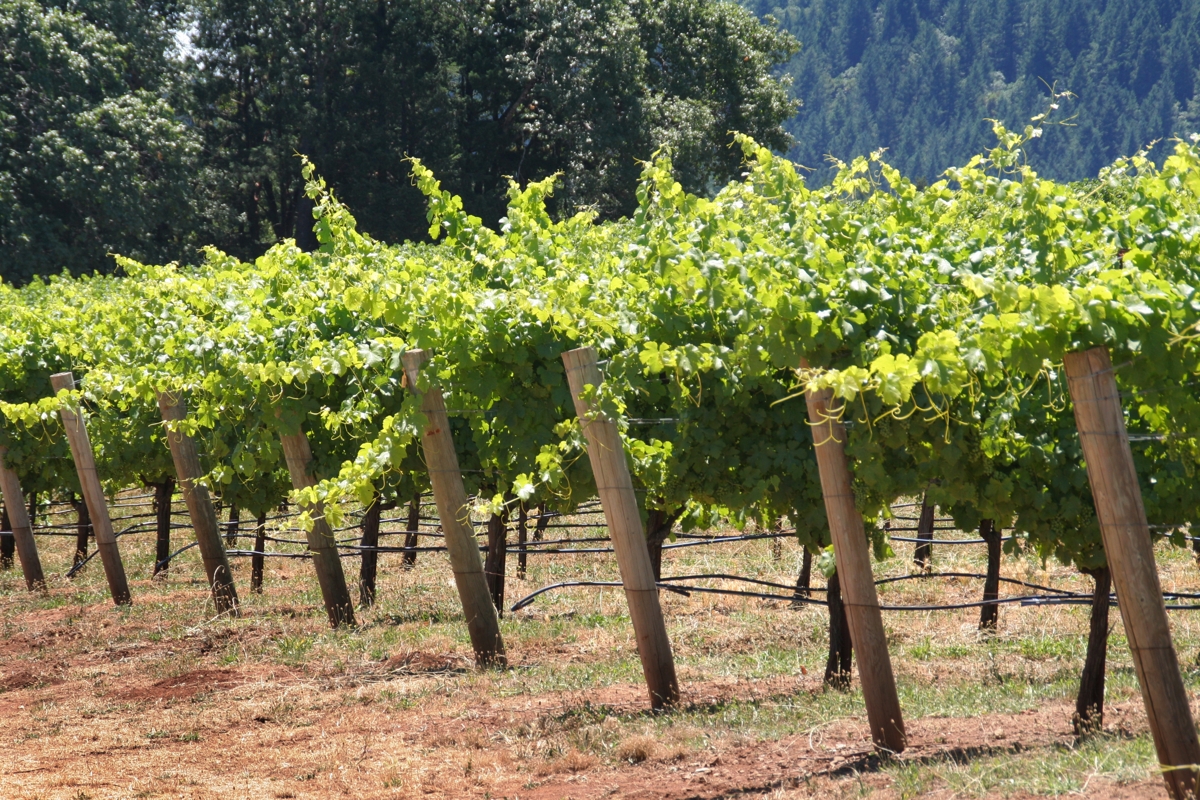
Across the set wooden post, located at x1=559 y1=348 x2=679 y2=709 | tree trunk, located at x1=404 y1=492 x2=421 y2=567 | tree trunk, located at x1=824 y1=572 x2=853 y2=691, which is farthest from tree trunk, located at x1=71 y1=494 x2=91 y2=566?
tree trunk, located at x1=824 y1=572 x2=853 y2=691

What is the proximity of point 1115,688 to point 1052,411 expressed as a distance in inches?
74.2

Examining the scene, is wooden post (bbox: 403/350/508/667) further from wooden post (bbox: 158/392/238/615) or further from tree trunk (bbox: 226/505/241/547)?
tree trunk (bbox: 226/505/241/547)

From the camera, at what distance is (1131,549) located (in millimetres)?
3490

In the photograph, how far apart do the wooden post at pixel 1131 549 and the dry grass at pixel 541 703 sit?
24 cm

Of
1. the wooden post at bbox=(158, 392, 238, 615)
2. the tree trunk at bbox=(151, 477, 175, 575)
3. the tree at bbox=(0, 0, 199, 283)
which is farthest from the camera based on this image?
the tree at bbox=(0, 0, 199, 283)

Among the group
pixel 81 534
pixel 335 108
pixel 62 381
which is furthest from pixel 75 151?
pixel 62 381

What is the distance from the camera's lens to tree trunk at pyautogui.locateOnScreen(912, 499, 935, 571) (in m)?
9.36

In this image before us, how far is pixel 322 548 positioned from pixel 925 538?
4765 mm

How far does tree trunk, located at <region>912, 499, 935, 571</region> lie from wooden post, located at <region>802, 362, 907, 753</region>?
4.73 m

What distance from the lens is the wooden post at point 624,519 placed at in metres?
5.43

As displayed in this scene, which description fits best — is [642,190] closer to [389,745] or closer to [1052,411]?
[1052,411]

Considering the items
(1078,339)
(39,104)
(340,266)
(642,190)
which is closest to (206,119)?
(39,104)

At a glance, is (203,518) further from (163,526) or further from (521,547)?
(163,526)

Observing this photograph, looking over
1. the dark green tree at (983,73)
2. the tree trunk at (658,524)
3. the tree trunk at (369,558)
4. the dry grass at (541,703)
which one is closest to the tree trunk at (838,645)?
the dry grass at (541,703)
